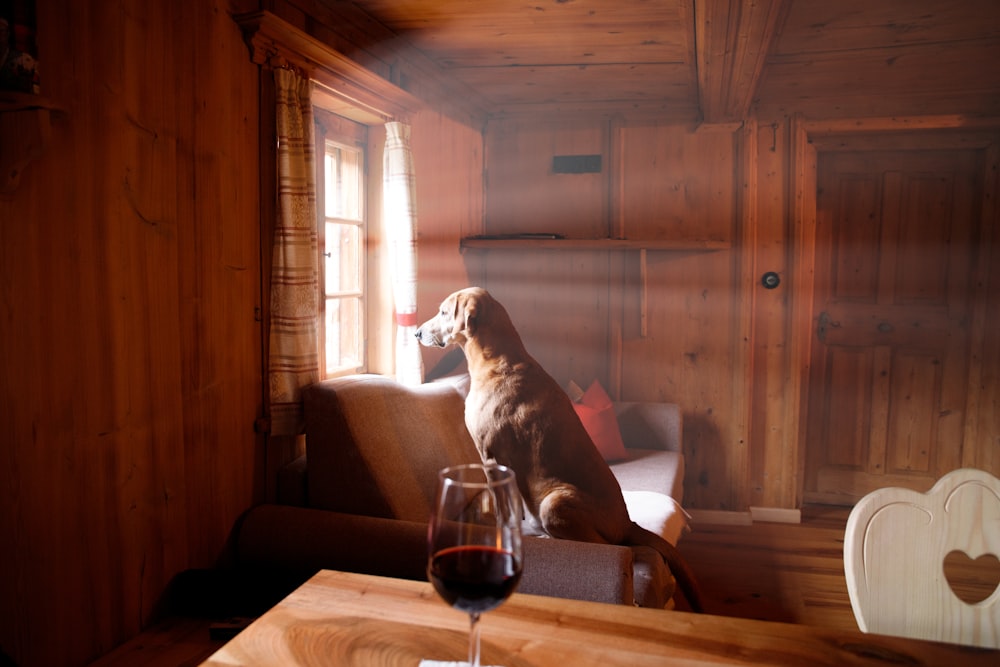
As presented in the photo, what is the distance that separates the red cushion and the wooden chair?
7.85 ft

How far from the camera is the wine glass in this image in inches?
29.8

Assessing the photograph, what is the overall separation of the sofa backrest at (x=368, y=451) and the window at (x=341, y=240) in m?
0.47

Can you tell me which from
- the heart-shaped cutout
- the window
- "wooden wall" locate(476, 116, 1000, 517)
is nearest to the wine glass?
the window

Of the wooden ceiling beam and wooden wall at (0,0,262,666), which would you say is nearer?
wooden wall at (0,0,262,666)

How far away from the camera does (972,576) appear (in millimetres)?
3430

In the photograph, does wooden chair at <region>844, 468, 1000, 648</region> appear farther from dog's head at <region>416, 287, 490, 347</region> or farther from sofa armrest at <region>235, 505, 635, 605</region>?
dog's head at <region>416, 287, 490, 347</region>

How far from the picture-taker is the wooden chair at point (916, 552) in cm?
121

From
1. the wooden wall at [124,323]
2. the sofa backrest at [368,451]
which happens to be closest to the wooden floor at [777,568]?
the sofa backrest at [368,451]

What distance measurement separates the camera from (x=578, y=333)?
4.45m

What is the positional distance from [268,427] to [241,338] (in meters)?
0.30

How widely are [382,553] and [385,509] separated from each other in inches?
11.2

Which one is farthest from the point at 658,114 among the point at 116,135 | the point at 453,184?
the point at 116,135

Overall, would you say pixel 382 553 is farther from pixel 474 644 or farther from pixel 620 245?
pixel 620 245

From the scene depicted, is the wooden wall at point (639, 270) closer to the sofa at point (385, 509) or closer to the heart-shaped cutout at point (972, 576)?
the heart-shaped cutout at point (972, 576)
